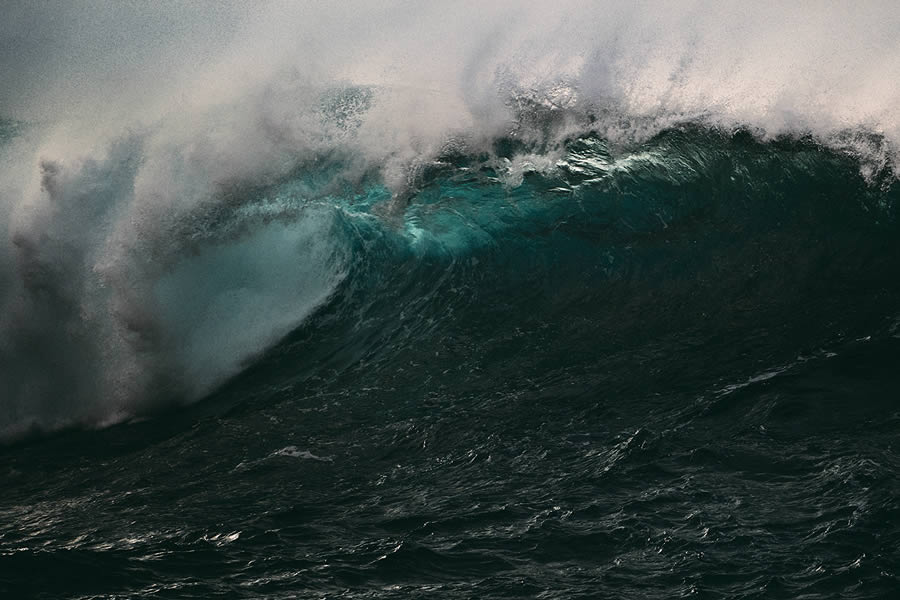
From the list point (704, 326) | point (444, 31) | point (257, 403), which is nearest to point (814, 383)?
point (704, 326)

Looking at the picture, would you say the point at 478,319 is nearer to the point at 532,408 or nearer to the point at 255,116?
the point at 532,408

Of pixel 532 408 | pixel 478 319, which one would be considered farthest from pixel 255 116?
pixel 532 408

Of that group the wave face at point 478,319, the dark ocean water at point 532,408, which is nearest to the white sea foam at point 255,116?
the wave face at point 478,319

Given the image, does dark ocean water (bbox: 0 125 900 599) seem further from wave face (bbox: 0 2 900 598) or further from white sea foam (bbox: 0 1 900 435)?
white sea foam (bbox: 0 1 900 435)

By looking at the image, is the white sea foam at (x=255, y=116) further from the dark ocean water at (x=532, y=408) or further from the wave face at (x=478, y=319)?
the dark ocean water at (x=532, y=408)

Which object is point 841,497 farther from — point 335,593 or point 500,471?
point 335,593

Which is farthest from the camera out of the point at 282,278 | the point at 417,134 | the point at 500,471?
the point at 417,134
